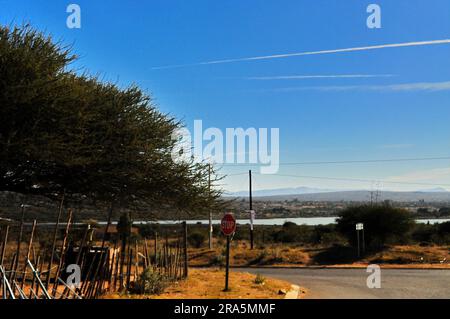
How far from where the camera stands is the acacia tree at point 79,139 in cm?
1377

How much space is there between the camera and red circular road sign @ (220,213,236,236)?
585 inches

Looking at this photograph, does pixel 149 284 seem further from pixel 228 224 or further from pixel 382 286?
pixel 382 286

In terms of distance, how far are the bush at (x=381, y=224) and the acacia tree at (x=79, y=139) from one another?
21869 millimetres

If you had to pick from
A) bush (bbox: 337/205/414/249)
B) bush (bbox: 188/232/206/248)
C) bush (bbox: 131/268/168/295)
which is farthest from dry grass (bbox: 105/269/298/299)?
bush (bbox: 188/232/206/248)

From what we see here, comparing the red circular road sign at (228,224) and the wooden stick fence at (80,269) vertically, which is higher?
the red circular road sign at (228,224)

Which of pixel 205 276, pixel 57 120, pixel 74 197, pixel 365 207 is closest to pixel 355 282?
pixel 205 276

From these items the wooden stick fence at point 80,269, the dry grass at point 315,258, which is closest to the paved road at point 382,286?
the wooden stick fence at point 80,269

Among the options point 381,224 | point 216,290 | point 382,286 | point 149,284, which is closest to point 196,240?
point 381,224

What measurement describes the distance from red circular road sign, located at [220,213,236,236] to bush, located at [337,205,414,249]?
24716 millimetres

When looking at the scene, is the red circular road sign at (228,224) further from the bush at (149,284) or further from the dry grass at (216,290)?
the bush at (149,284)

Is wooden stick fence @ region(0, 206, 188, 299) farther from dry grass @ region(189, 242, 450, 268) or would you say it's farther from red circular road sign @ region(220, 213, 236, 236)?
dry grass @ region(189, 242, 450, 268)

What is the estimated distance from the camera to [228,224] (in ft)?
49.0

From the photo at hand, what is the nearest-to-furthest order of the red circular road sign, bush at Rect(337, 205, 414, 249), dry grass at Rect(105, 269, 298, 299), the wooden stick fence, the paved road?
the wooden stick fence
dry grass at Rect(105, 269, 298, 299)
the red circular road sign
the paved road
bush at Rect(337, 205, 414, 249)
